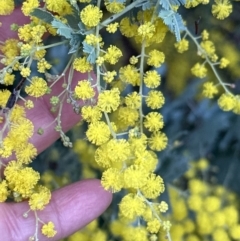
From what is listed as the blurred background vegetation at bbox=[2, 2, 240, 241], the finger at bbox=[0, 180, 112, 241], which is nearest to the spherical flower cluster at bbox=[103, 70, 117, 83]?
the finger at bbox=[0, 180, 112, 241]

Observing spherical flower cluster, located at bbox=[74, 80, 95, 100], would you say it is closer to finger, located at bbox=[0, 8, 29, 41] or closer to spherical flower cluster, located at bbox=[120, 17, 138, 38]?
spherical flower cluster, located at bbox=[120, 17, 138, 38]

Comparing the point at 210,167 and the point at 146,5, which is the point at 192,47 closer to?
the point at 210,167

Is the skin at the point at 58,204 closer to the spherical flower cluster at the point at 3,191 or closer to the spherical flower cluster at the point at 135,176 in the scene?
the spherical flower cluster at the point at 3,191

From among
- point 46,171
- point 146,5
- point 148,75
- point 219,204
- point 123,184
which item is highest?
point 146,5

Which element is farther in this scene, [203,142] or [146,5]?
[203,142]

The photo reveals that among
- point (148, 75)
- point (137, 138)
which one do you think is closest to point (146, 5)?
point (148, 75)

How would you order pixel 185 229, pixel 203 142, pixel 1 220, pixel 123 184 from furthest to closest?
pixel 203 142 → pixel 185 229 → pixel 1 220 → pixel 123 184

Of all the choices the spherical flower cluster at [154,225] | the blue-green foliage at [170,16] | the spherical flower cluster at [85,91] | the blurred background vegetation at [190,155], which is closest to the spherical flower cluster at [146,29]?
the blue-green foliage at [170,16]
